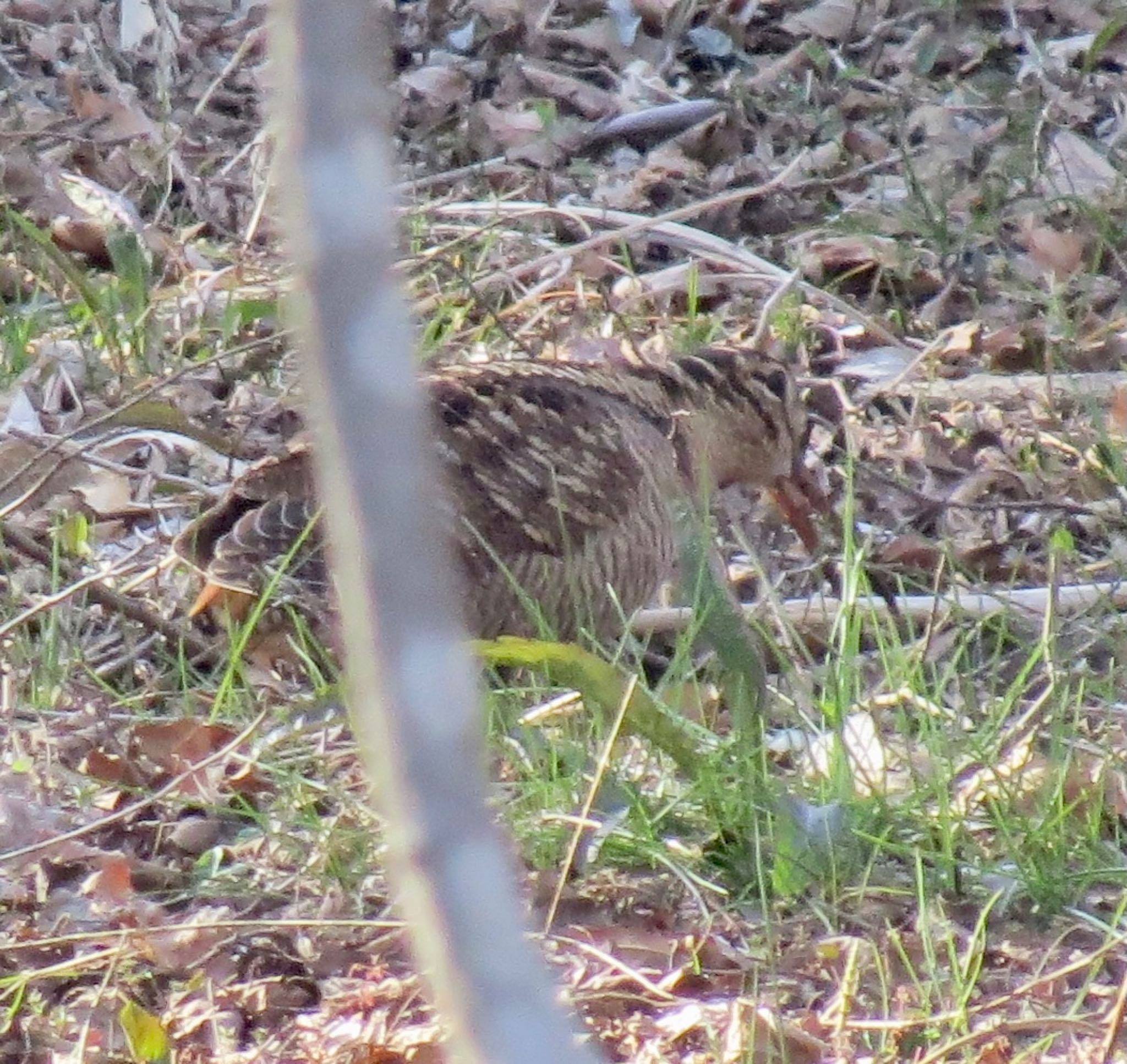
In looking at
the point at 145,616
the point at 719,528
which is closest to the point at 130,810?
the point at 145,616

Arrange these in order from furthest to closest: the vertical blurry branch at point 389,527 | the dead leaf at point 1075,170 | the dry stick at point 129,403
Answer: the dead leaf at point 1075,170
the dry stick at point 129,403
the vertical blurry branch at point 389,527

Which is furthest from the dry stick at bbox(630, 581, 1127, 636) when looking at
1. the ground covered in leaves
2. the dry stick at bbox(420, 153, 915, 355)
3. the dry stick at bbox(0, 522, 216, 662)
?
the dry stick at bbox(420, 153, 915, 355)

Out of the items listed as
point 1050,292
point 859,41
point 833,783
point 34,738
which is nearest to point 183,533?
point 34,738

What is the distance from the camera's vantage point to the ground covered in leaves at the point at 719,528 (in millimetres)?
2764

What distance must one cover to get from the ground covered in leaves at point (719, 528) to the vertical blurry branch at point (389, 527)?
178 cm

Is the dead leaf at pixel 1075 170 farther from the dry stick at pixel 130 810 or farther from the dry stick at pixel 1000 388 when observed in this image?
the dry stick at pixel 130 810

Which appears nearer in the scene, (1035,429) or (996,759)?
(996,759)

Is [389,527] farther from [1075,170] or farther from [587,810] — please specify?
[1075,170]

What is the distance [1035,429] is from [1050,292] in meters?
0.55

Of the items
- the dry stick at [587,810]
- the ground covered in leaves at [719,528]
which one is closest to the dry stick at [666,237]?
the ground covered in leaves at [719,528]

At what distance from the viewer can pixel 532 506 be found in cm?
400

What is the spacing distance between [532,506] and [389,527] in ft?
10.9

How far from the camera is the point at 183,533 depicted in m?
3.92

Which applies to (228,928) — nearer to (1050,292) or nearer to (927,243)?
(1050,292)
